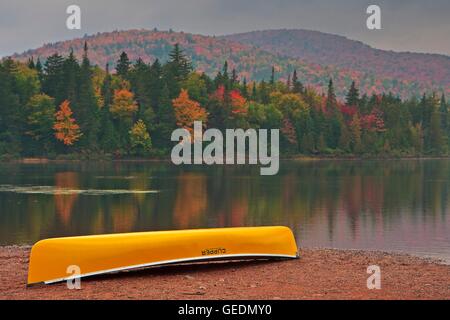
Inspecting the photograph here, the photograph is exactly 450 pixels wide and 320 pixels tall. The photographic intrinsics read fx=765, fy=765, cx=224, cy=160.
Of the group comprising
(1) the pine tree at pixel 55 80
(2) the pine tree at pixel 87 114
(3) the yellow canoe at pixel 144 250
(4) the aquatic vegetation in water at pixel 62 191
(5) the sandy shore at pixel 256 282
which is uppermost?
(1) the pine tree at pixel 55 80

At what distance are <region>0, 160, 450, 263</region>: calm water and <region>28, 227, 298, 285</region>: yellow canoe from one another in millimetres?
7785

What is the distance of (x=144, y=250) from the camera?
18.2 metres

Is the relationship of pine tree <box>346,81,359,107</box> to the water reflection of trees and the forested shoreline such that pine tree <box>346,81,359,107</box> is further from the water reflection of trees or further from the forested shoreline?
the water reflection of trees

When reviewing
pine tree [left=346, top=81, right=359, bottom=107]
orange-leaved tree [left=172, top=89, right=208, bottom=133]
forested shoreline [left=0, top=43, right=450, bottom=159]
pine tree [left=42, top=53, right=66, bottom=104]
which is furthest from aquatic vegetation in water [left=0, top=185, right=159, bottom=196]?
pine tree [left=346, top=81, right=359, bottom=107]

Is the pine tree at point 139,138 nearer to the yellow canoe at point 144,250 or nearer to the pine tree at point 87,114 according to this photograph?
the pine tree at point 87,114

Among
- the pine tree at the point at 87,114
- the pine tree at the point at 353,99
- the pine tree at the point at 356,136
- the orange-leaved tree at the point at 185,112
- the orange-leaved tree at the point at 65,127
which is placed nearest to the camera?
the orange-leaved tree at the point at 65,127

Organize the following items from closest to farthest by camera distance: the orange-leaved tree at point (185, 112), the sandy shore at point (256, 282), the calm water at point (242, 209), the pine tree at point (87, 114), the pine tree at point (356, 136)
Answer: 1. the sandy shore at point (256, 282)
2. the calm water at point (242, 209)
3. the pine tree at point (87, 114)
4. the orange-leaved tree at point (185, 112)
5. the pine tree at point (356, 136)

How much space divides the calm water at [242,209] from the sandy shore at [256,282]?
7.14 meters

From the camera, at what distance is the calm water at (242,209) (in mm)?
30984

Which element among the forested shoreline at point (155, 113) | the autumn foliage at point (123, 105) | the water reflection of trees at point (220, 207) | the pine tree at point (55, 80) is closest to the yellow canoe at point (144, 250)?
the water reflection of trees at point (220, 207)

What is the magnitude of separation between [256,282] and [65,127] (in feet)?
320

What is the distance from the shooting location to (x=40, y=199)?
154ft
